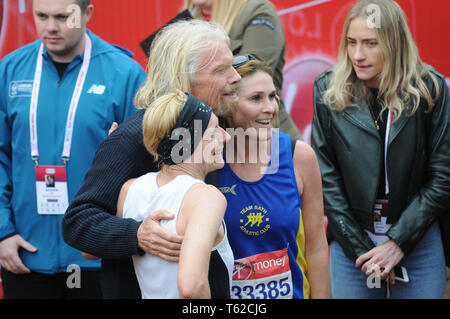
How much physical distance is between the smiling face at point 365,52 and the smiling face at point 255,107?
0.95m

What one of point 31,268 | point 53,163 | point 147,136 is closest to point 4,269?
point 31,268

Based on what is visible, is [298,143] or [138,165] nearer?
[138,165]

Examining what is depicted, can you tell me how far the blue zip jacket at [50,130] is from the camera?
3527 millimetres

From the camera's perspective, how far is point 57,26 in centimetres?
352

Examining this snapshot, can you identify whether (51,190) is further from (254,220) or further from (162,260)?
(162,260)

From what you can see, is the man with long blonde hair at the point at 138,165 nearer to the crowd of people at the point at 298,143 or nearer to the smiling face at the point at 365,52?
the crowd of people at the point at 298,143

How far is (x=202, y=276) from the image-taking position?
1.91m

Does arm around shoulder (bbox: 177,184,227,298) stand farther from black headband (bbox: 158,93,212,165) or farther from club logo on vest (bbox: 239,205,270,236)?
club logo on vest (bbox: 239,205,270,236)

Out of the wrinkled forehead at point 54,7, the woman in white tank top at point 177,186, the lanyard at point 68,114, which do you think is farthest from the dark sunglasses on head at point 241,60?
the wrinkled forehead at point 54,7

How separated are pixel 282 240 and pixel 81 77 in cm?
→ 158

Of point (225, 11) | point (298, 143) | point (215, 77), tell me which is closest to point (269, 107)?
point (298, 143)

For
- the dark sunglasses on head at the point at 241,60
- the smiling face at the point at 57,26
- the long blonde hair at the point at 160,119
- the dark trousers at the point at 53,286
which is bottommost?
the dark trousers at the point at 53,286

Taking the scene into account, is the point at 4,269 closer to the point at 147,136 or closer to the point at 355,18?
the point at 147,136

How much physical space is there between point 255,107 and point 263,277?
710 millimetres
